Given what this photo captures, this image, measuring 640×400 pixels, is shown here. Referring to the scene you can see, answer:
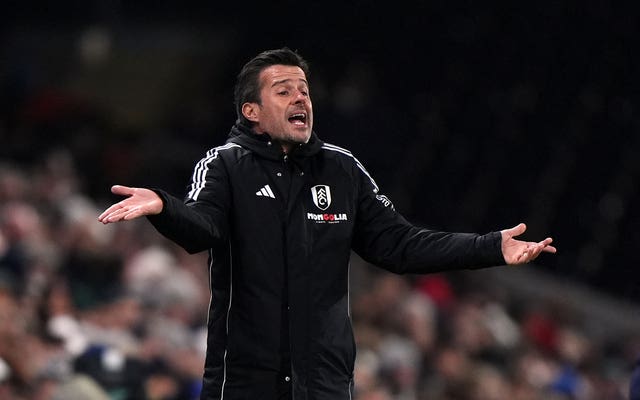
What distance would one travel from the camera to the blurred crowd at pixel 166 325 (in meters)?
7.34

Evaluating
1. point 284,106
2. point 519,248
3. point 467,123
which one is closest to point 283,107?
point 284,106

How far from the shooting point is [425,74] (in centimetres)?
1388

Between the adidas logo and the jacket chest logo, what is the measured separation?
0.15m

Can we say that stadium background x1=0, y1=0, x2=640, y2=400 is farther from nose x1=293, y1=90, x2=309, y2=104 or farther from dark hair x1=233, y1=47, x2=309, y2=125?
nose x1=293, y1=90, x2=309, y2=104

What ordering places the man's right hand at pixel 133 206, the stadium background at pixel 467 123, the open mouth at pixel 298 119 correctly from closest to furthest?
the man's right hand at pixel 133 206
the open mouth at pixel 298 119
the stadium background at pixel 467 123

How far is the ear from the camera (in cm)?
506

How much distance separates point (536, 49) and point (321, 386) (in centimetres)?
909

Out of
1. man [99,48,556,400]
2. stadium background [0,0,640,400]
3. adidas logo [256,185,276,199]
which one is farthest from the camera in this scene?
stadium background [0,0,640,400]

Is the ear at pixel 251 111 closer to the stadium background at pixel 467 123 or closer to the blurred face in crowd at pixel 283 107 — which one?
the blurred face in crowd at pixel 283 107

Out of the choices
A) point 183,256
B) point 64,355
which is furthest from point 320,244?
point 183,256

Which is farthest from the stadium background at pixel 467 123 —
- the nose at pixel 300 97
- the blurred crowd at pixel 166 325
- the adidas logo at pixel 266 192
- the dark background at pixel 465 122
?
the adidas logo at pixel 266 192

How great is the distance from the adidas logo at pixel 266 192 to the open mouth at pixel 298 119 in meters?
0.26

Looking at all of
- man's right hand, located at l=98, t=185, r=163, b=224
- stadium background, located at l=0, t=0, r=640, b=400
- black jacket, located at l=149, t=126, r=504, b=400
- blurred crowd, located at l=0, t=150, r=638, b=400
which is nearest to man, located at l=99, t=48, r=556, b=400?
black jacket, located at l=149, t=126, r=504, b=400

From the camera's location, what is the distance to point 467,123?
1356cm
